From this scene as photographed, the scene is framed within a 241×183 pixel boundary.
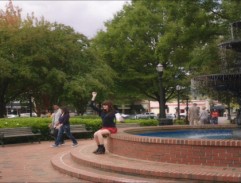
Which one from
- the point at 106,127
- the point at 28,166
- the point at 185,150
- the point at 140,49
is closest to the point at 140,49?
the point at 140,49

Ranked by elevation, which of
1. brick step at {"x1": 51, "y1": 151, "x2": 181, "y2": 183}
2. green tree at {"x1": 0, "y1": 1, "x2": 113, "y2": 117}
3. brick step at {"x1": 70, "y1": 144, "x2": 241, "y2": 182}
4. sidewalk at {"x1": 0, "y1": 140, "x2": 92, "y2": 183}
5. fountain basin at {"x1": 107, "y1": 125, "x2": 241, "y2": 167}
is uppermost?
green tree at {"x1": 0, "y1": 1, "x2": 113, "y2": 117}

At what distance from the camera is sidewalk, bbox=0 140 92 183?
9570 mm

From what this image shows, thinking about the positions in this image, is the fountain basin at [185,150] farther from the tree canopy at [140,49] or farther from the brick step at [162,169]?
the tree canopy at [140,49]

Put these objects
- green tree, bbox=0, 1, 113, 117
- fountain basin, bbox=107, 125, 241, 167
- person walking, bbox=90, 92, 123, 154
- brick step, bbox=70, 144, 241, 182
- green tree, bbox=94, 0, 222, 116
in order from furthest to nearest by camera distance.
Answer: green tree, bbox=94, 0, 222, 116 < green tree, bbox=0, 1, 113, 117 < person walking, bbox=90, 92, 123, 154 < fountain basin, bbox=107, 125, 241, 167 < brick step, bbox=70, 144, 241, 182

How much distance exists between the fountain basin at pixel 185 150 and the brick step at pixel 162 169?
0.15 meters

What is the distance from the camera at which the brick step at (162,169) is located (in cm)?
776

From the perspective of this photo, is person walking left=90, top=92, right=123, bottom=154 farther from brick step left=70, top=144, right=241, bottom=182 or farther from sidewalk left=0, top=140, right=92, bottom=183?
sidewalk left=0, top=140, right=92, bottom=183

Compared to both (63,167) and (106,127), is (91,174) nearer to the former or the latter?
(63,167)

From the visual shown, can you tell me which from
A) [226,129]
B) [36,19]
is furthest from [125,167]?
[36,19]

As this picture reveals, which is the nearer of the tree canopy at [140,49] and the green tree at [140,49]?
the tree canopy at [140,49]

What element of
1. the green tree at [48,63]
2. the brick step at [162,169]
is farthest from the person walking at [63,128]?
the green tree at [48,63]

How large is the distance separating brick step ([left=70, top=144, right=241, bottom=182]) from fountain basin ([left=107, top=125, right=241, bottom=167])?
0.15 m

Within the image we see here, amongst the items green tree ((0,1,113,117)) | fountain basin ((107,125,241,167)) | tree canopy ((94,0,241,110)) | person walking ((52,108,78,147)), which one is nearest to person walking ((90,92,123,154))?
fountain basin ((107,125,241,167))

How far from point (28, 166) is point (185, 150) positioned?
15.6ft
